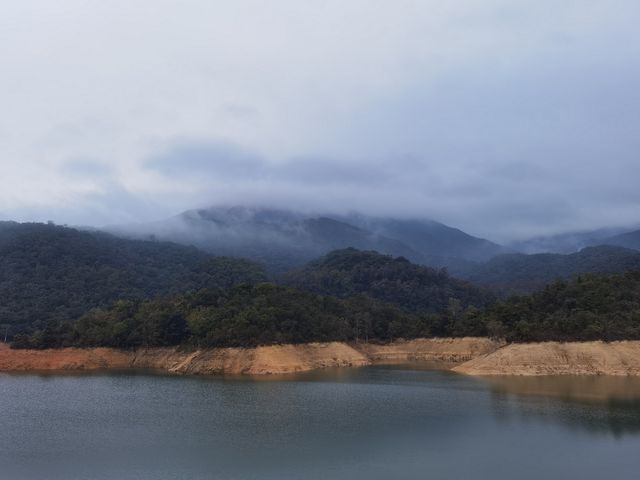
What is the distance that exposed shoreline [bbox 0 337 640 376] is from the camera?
180 feet

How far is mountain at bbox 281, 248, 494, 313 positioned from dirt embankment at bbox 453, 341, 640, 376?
54.5 metres

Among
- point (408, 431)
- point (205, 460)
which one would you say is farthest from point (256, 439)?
point (408, 431)

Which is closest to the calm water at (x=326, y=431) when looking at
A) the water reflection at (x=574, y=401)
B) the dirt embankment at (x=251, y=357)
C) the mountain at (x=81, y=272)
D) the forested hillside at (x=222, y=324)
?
the water reflection at (x=574, y=401)

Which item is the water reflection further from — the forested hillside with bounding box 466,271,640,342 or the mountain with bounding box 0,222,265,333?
the mountain with bounding box 0,222,265,333

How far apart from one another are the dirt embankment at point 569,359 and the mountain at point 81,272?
2498 inches

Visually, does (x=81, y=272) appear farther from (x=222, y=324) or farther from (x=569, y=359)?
(x=569, y=359)

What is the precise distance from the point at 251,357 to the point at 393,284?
65.0 meters

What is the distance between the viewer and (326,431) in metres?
30.9

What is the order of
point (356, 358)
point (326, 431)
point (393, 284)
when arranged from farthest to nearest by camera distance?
point (393, 284)
point (356, 358)
point (326, 431)

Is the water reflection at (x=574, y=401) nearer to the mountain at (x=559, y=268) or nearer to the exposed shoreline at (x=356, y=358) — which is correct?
the exposed shoreline at (x=356, y=358)

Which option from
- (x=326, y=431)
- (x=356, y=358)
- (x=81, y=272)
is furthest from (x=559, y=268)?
(x=326, y=431)

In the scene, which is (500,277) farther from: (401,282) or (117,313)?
(117,313)

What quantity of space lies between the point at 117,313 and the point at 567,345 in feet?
183

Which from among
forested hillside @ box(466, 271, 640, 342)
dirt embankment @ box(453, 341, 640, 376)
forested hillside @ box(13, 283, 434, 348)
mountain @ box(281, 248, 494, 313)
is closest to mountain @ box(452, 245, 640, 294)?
mountain @ box(281, 248, 494, 313)
